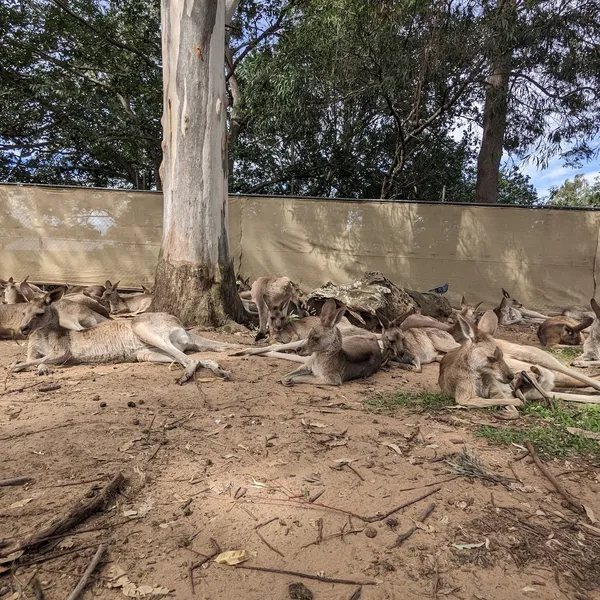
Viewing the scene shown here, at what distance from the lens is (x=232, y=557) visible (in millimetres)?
1948

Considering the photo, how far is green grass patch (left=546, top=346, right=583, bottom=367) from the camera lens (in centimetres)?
626

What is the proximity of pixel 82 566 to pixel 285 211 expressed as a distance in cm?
882

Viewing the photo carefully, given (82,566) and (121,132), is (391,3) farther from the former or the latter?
(82,566)

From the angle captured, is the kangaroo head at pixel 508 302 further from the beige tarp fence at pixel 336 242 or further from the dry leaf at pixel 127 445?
the dry leaf at pixel 127 445

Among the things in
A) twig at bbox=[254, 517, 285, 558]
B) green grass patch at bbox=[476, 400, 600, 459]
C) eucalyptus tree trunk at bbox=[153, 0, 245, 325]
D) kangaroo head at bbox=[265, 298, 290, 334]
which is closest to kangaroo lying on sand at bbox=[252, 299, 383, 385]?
kangaroo head at bbox=[265, 298, 290, 334]

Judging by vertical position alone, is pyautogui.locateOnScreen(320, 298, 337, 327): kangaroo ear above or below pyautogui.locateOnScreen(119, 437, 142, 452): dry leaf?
→ above

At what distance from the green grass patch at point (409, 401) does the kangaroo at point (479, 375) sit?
12 cm

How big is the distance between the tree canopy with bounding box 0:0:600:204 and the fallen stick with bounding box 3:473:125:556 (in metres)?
9.34

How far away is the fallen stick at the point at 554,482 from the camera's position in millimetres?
2365

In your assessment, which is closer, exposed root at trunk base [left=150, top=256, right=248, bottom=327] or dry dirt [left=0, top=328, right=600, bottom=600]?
dry dirt [left=0, top=328, right=600, bottom=600]

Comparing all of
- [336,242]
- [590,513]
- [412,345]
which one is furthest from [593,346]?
[336,242]

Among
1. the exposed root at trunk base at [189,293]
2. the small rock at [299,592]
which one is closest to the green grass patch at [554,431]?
the small rock at [299,592]

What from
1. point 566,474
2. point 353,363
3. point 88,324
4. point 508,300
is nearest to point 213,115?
point 88,324

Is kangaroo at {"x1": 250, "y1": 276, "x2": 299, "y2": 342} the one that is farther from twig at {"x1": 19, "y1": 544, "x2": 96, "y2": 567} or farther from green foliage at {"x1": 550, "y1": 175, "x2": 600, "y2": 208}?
green foliage at {"x1": 550, "y1": 175, "x2": 600, "y2": 208}
